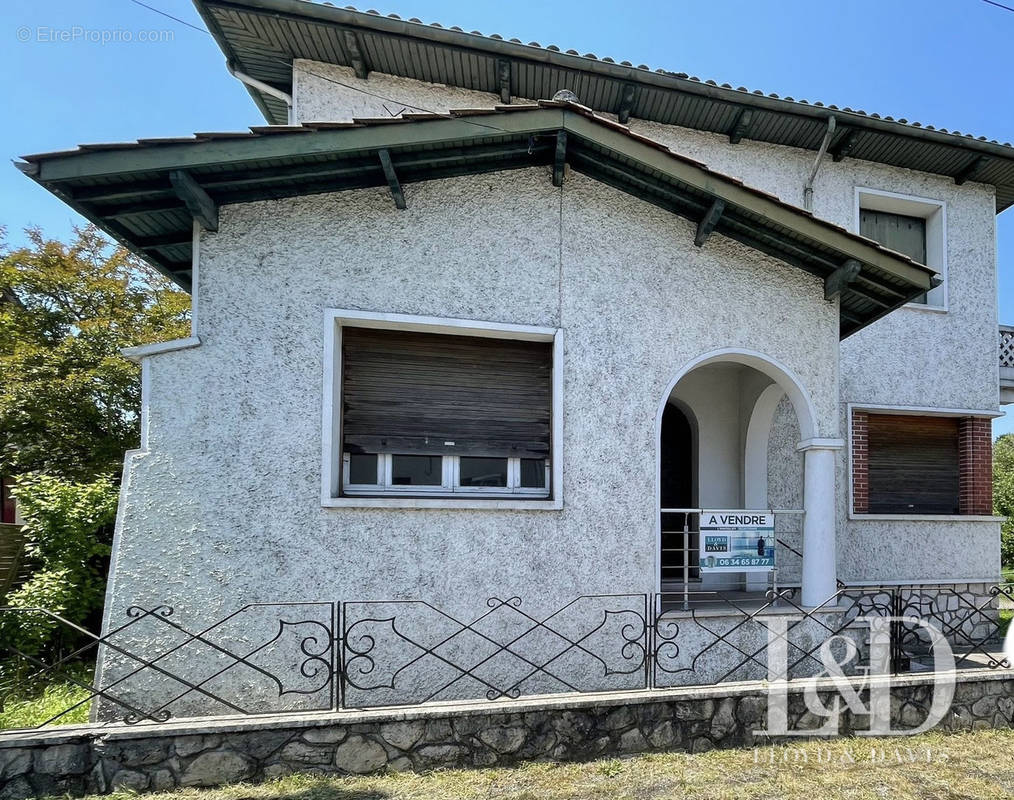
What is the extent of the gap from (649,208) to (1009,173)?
8398 millimetres

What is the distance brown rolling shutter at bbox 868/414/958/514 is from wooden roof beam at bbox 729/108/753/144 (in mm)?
4949

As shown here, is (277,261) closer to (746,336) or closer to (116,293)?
(746,336)

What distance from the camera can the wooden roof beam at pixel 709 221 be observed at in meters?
5.70

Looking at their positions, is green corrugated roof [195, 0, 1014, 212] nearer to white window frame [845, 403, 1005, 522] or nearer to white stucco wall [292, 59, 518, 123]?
white stucco wall [292, 59, 518, 123]

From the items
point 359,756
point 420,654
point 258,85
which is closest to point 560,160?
point 420,654

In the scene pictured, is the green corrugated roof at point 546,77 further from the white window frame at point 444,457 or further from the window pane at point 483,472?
the window pane at point 483,472

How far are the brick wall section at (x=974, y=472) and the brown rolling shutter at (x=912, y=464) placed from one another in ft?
0.35

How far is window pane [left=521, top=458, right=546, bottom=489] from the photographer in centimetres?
593

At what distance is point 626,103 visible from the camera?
329 inches

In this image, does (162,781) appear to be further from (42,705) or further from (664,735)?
(664,735)

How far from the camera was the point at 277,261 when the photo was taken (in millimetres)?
5285

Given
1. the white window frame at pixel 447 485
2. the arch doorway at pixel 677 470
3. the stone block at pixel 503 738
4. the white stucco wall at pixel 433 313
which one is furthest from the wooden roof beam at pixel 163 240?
the arch doorway at pixel 677 470

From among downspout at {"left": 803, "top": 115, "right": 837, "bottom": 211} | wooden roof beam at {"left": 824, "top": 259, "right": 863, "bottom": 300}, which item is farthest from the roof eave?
wooden roof beam at {"left": 824, "top": 259, "right": 863, "bottom": 300}

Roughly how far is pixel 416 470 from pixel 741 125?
7.34m
